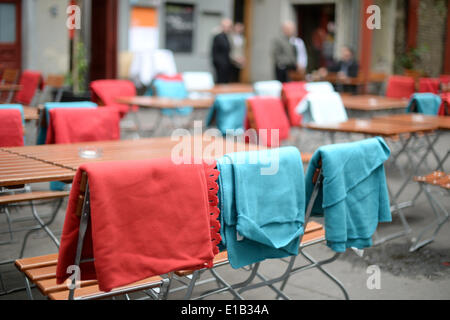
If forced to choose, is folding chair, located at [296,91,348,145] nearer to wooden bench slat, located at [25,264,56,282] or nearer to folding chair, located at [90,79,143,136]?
folding chair, located at [90,79,143,136]

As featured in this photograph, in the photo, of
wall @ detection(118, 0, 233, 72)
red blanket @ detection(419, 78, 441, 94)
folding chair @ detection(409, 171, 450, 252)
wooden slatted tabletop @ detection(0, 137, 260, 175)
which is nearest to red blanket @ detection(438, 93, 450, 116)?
red blanket @ detection(419, 78, 441, 94)

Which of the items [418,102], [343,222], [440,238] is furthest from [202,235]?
[418,102]

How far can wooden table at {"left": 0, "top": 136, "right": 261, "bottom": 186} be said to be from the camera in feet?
9.78

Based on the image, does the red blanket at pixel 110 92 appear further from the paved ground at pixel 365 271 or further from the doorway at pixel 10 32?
the doorway at pixel 10 32

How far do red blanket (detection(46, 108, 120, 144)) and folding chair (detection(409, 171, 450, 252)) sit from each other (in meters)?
2.12

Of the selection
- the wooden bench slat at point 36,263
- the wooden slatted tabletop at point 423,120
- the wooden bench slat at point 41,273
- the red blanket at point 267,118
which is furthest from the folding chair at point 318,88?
the wooden bench slat at point 41,273

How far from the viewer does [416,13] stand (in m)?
14.6

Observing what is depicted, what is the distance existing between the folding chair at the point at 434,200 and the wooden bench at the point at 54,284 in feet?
7.84

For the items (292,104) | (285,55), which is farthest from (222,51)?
(292,104)

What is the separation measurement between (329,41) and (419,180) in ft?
51.9

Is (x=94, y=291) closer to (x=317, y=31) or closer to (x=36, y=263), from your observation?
(x=36, y=263)

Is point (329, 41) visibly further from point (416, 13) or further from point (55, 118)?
point (55, 118)

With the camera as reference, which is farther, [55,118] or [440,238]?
[440,238]

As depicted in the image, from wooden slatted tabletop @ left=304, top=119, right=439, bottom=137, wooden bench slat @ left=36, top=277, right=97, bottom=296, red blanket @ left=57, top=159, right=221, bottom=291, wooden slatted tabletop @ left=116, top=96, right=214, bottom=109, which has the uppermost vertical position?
wooden slatted tabletop @ left=116, top=96, right=214, bottom=109
